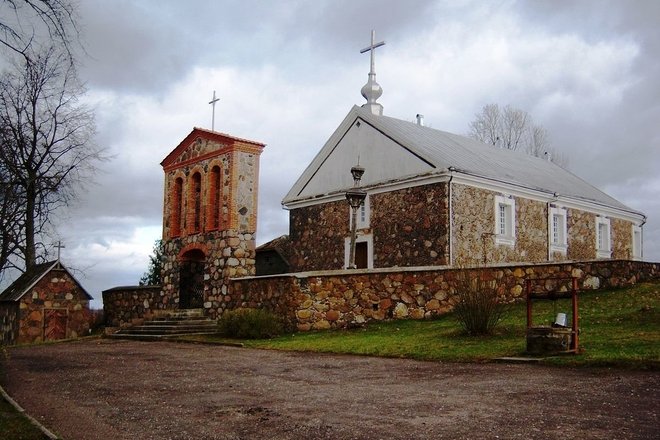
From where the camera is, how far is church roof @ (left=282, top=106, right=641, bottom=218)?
2206 centimetres

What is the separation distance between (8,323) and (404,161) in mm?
14416

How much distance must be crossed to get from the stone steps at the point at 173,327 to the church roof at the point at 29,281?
4443 millimetres

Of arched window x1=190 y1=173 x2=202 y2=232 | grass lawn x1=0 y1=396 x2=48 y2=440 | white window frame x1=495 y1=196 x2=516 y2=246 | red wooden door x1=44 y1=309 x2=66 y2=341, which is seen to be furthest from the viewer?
red wooden door x1=44 y1=309 x2=66 y2=341

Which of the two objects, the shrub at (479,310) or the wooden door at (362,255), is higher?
the wooden door at (362,255)

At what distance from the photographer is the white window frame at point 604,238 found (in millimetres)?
27094

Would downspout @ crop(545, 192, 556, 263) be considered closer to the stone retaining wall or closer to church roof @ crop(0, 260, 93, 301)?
the stone retaining wall

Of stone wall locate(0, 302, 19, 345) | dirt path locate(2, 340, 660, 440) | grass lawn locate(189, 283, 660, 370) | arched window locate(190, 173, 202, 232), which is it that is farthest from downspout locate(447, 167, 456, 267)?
stone wall locate(0, 302, 19, 345)

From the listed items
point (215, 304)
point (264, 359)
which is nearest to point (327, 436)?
point (264, 359)

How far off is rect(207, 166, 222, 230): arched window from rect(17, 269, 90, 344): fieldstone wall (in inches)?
241

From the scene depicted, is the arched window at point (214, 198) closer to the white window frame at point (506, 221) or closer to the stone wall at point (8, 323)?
the stone wall at point (8, 323)

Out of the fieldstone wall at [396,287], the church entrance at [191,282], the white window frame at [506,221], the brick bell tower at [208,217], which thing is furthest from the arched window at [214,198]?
the white window frame at [506,221]

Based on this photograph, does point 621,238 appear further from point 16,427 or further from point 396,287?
point 16,427

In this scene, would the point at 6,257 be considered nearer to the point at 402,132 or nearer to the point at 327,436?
the point at 402,132

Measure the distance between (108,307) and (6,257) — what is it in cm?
380
